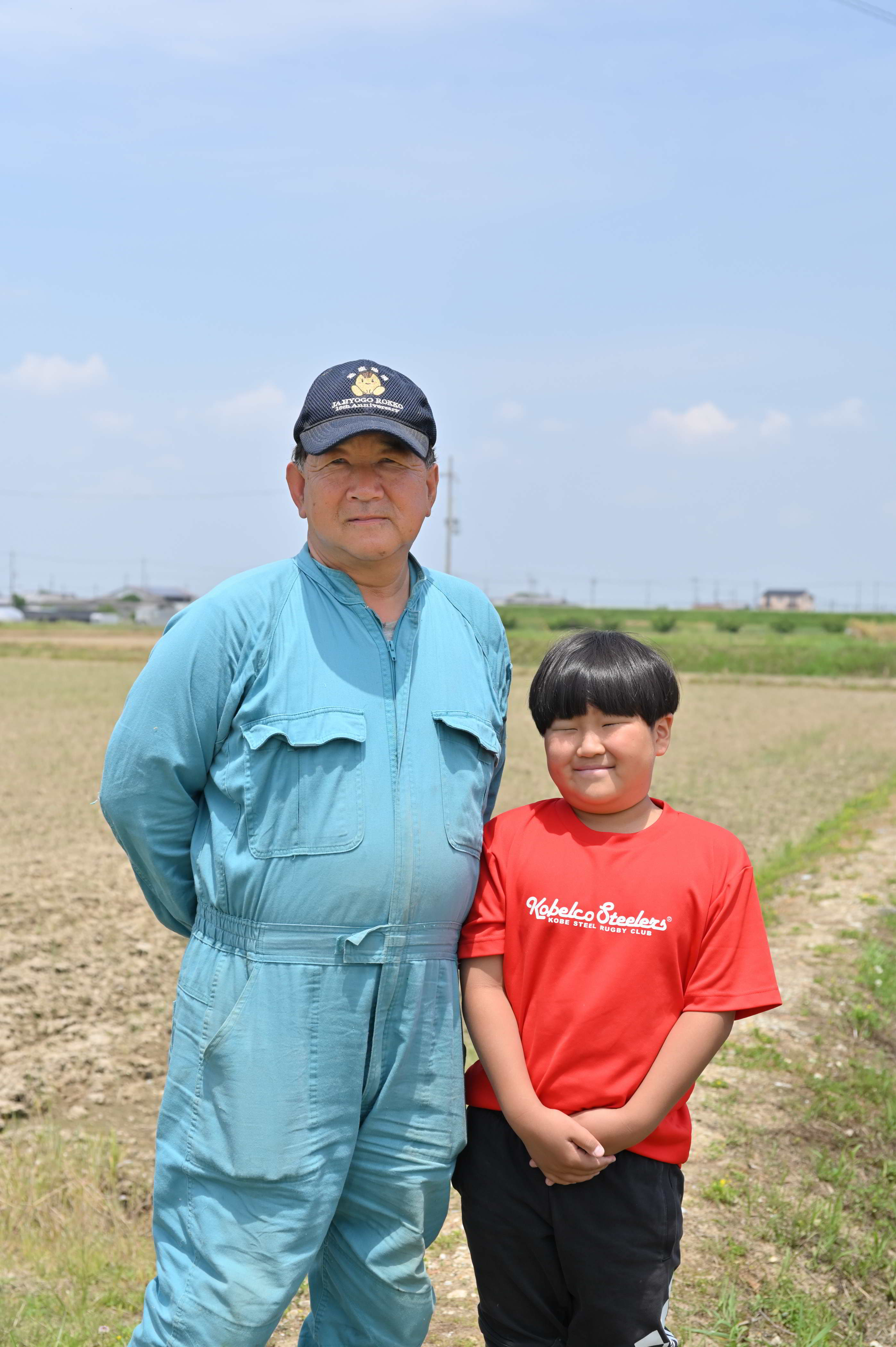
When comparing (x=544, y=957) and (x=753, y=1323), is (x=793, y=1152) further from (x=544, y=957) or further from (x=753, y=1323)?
(x=544, y=957)

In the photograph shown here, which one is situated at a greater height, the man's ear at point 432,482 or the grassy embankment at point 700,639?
the man's ear at point 432,482

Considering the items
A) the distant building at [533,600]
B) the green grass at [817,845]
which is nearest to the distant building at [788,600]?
the distant building at [533,600]

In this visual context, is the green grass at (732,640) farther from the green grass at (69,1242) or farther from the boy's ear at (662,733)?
the boy's ear at (662,733)

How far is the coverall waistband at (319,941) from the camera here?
2.15 metres

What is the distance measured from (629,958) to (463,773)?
478mm

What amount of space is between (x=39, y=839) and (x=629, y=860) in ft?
29.8

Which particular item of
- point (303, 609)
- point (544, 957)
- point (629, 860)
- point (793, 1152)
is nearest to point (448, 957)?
point (544, 957)

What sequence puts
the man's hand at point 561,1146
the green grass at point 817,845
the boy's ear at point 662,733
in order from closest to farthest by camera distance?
the man's hand at point 561,1146 → the boy's ear at point 662,733 → the green grass at point 817,845

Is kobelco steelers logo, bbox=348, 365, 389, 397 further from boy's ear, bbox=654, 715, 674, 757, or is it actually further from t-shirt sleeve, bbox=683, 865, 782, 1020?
t-shirt sleeve, bbox=683, 865, 782, 1020

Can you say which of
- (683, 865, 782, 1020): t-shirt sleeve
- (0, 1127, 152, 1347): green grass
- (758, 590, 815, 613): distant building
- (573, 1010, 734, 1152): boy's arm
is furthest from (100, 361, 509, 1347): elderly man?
(758, 590, 815, 613): distant building

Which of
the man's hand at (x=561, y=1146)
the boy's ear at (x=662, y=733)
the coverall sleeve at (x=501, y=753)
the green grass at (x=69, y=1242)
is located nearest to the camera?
the man's hand at (x=561, y=1146)

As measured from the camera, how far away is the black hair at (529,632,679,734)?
2285 millimetres

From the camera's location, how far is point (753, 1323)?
3078 millimetres

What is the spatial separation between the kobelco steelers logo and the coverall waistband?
1024mm
